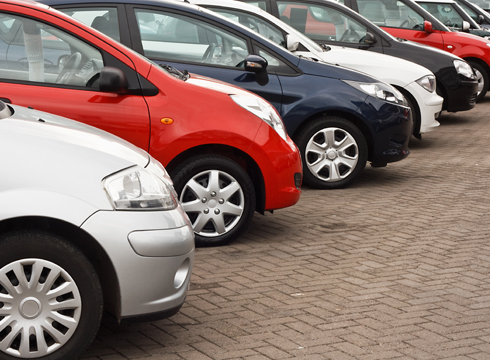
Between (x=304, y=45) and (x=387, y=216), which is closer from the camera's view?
(x=387, y=216)

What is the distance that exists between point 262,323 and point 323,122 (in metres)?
3.80

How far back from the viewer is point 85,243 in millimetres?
3469

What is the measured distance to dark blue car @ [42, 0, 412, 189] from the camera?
6.68m

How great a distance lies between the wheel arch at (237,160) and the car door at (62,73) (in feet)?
1.48

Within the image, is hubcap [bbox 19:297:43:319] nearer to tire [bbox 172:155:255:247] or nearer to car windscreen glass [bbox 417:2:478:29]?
tire [bbox 172:155:255:247]

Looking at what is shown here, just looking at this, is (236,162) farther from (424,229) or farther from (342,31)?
(342,31)

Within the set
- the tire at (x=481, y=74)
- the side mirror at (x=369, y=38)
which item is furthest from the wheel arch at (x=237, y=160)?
the tire at (x=481, y=74)

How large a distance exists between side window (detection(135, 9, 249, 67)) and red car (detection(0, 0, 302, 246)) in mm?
987

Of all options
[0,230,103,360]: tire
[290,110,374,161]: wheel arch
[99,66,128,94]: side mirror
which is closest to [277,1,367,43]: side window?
[290,110,374,161]: wheel arch

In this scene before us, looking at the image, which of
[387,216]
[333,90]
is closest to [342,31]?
[333,90]

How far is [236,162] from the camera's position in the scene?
18.7 feet

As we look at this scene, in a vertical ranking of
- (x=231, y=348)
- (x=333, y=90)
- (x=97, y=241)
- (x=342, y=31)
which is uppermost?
(x=342, y=31)

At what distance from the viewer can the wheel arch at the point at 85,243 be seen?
11.1ft

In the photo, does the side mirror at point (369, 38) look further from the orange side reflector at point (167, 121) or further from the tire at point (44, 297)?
the tire at point (44, 297)
